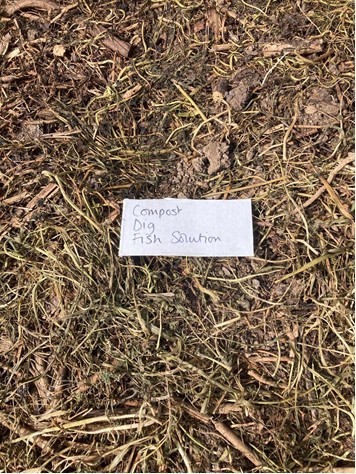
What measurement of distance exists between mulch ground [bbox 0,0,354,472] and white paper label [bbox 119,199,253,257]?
0.02 m

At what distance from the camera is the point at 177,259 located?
3.13 ft

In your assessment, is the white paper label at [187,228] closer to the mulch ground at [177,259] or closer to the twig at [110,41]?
the mulch ground at [177,259]

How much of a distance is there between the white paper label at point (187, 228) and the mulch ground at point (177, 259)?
0.07ft

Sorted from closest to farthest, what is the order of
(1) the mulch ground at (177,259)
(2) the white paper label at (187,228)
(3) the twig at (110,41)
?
(1) the mulch ground at (177,259) → (2) the white paper label at (187,228) → (3) the twig at (110,41)

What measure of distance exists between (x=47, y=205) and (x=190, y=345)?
1.39 ft

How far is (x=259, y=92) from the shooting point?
108 centimetres

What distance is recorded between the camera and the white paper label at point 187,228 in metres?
0.95

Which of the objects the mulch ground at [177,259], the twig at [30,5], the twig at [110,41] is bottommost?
the mulch ground at [177,259]

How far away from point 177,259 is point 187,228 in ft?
0.23

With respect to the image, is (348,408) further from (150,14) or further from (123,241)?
(150,14)

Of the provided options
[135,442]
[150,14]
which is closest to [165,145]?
[150,14]

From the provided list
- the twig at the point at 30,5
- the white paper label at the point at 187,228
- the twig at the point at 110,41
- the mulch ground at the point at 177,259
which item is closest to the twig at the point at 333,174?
the mulch ground at the point at 177,259

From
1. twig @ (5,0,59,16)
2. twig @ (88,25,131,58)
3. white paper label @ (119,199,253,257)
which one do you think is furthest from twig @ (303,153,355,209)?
twig @ (5,0,59,16)

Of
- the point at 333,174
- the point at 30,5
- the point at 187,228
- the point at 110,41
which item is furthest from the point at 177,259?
the point at 30,5
